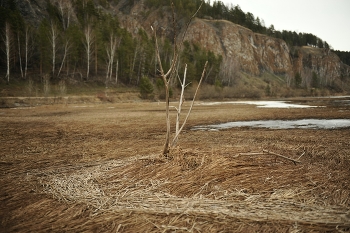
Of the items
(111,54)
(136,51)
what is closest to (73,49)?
(111,54)

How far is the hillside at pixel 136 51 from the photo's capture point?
4522 centimetres

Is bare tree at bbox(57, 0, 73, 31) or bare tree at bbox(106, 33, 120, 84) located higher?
bare tree at bbox(57, 0, 73, 31)

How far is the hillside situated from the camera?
45.2 metres

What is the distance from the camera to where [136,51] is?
187 ft

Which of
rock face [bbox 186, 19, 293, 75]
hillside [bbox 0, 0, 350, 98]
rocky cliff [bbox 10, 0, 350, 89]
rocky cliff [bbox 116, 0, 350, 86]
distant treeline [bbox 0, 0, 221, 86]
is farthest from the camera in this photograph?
rock face [bbox 186, 19, 293, 75]

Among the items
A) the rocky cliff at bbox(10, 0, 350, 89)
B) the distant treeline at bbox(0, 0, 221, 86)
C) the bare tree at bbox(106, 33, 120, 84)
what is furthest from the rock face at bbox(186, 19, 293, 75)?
the bare tree at bbox(106, 33, 120, 84)

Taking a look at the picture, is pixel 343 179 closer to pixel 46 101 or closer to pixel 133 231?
pixel 133 231

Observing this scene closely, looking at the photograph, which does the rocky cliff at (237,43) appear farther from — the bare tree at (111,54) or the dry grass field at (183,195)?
the dry grass field at (183,195)

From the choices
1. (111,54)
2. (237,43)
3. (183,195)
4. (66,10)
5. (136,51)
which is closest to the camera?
(183,195)

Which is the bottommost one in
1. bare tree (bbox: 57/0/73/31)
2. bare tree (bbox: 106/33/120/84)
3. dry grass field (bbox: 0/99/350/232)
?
dry grass field (bbox: 0/99/350/232)

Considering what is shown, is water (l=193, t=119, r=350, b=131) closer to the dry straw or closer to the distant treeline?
the dry straw

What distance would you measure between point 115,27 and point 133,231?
2666 inches

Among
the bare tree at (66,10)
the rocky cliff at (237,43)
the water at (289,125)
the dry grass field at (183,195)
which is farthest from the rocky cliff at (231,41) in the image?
the dry grass field at (183,195)

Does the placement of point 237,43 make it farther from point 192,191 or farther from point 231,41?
point 192,191
